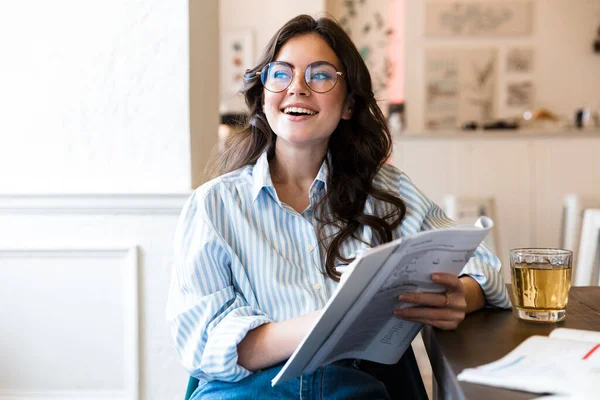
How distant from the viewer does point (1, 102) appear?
2090 millimetres

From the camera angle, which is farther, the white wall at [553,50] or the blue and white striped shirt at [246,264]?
the white wall at [553,50]

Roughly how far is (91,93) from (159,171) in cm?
29

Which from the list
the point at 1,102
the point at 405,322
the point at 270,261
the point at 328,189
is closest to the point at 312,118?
the point at 328,189

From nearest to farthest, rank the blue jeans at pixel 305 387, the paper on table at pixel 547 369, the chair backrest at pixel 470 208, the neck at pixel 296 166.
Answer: the paper on table at pixel 547 369 < the blue jeans at pixel 305 387 < the neck at pixel 296 166 < the chair backrest at pixel 470 208

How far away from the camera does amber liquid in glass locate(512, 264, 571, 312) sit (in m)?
1.18

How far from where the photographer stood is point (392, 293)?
104 cm

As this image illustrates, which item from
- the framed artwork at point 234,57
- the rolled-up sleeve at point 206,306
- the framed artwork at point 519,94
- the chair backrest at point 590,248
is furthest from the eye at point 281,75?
the framed artwork at point 519,94

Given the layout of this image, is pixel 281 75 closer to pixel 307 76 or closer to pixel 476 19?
pixel 307 76

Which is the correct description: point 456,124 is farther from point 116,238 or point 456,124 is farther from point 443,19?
point 116,238

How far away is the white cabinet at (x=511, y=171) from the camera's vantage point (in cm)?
480

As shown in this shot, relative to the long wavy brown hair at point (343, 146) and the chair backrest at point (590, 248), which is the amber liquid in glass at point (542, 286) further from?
the chair backrest at point (590, 248)

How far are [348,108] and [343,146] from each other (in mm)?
97

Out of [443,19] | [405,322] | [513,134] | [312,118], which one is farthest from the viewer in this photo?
[443,19]

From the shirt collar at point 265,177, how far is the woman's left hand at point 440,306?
42cm
